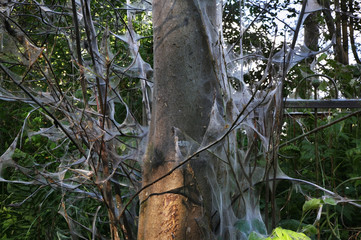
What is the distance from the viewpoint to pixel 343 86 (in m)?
3.63

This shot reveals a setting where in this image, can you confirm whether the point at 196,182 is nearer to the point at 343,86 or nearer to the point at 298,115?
the point at 298,115

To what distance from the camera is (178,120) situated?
1581 mm

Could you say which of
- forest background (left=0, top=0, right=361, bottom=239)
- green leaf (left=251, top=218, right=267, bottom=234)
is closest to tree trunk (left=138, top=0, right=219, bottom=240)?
forest background (left=0, top=0, right=361, bottom=239)

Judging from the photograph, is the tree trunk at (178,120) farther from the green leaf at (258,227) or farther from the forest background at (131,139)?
the green leaf at (258,227)

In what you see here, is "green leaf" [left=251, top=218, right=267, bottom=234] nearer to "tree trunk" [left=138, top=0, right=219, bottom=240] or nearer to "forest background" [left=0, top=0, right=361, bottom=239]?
"forest background" [left=0, top=0, right=361, bottom=239]

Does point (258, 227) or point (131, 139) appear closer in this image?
point (258, 227)

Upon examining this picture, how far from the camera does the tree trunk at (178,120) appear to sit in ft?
5.03

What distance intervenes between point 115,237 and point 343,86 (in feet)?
9.22

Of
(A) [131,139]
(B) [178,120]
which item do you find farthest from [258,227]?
(A) [131,139]

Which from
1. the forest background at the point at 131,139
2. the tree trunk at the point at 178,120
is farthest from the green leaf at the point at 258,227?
the tree trunk at the point at 178,120

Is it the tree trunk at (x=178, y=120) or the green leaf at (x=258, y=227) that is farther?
the green leaf at (x=258, y=227)

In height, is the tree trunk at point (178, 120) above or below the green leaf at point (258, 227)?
above

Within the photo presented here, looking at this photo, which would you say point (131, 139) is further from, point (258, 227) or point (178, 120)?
point (258, 227)

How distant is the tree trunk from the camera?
153cm
